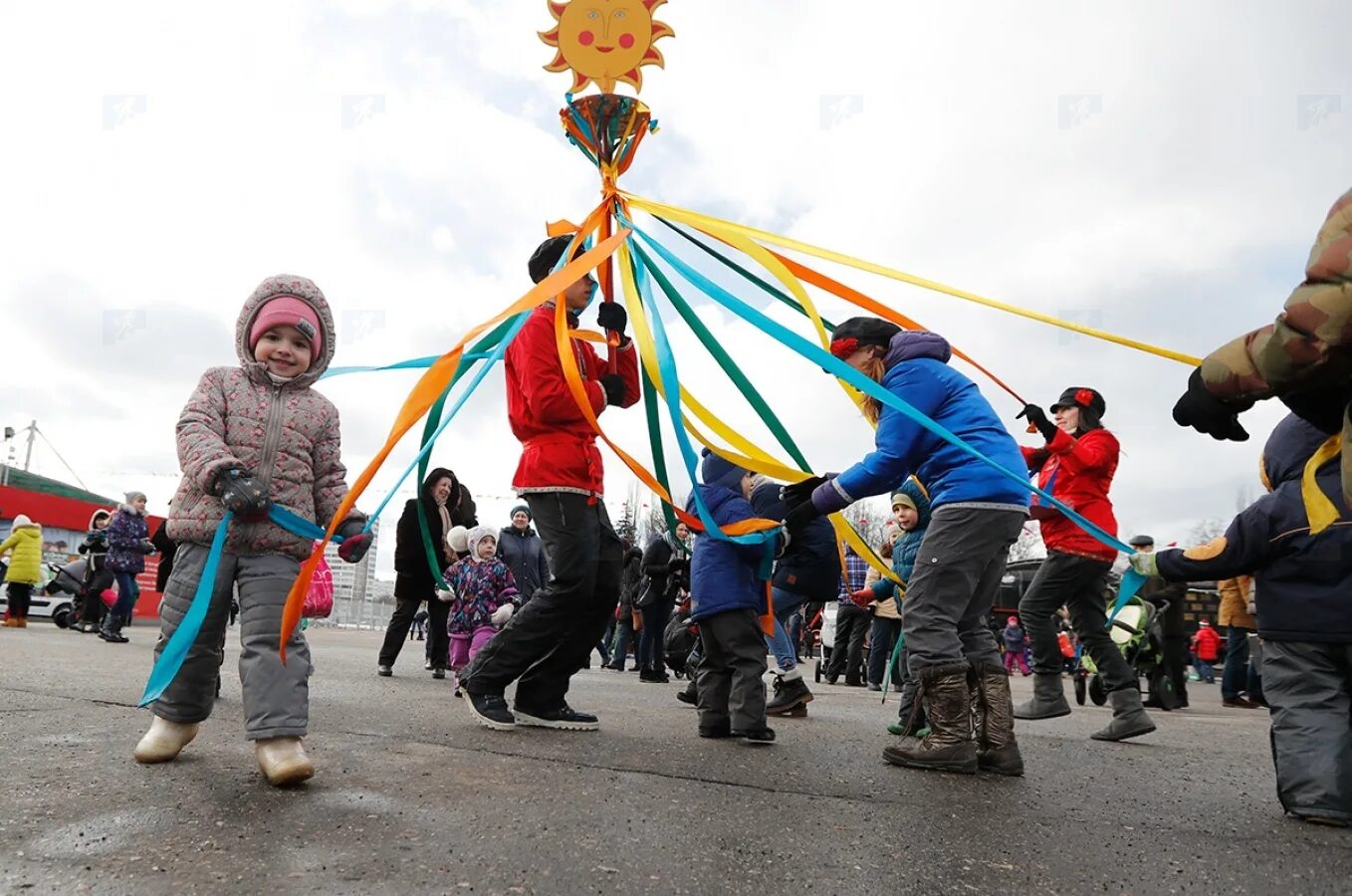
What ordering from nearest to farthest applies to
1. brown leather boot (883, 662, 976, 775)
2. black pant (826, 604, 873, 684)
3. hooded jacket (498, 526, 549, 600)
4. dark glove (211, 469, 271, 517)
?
dark glove (211, 469, 271, 517) < brown leather boot (883, 662, 976, 775) < hooded jacket (498, 526, 549, 600) < black pant (826, 604, 873, 684)

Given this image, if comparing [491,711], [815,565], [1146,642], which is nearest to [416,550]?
[815,565]

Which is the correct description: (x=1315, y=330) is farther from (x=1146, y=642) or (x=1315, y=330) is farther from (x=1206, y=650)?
(x=1206, y=650)

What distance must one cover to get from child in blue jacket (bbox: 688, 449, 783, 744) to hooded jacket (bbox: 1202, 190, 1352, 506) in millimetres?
2480

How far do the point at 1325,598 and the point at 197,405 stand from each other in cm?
350

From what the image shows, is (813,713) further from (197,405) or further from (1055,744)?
(197,405)

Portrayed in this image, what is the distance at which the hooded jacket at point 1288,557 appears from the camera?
2.90 m

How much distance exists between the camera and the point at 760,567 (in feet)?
13.8

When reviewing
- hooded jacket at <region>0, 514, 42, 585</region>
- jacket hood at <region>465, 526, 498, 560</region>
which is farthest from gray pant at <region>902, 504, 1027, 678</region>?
hooded jacket at <region>0, 514, 42, 585</region>

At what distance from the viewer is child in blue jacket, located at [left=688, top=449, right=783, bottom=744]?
412cm

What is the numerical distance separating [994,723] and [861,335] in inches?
62.6

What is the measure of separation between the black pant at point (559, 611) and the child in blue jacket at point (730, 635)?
432 mm

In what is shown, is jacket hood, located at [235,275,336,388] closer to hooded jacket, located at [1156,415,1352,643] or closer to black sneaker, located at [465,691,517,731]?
black sneaker, located at [465,691,517,731]

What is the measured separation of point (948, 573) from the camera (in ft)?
11.5

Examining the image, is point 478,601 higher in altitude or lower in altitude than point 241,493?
lower
